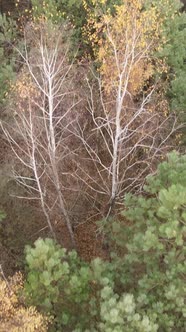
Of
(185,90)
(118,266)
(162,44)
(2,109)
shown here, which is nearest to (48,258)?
(118,266)

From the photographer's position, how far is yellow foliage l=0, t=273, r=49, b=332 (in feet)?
28.8

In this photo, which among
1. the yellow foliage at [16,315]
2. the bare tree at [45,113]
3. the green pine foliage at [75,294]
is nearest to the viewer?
the green pine foliage at [75,294]

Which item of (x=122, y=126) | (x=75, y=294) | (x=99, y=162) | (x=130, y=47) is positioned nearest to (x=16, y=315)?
(x=75, y=294)

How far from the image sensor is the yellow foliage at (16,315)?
8.79 meters

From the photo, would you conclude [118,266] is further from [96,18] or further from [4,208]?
[96,18]

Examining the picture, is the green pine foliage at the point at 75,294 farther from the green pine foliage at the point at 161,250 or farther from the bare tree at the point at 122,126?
the bare tree at the point at 122,126

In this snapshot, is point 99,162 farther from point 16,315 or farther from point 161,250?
point 16,315

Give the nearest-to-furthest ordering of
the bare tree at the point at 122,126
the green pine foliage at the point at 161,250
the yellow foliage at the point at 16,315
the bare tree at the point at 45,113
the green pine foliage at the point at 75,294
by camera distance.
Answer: the green pine foliage at the point at 75,294, the green pine foliage at the point at 161,250, the yellow foliage at the point at 16,315, the bare tree at the point at 45,113, the bare tree at the point at 122,126

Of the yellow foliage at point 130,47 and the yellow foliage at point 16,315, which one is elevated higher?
the yellow foliage at point 130,47

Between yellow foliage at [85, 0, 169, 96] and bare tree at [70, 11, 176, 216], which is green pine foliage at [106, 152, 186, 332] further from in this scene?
yellow foliage at [85, 0, 169, 96]

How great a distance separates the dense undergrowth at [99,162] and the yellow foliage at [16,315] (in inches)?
1.1

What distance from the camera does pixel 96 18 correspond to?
15492 millimetres

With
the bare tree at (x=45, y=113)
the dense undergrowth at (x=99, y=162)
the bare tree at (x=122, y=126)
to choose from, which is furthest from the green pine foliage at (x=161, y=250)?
the bare tree at (x=45, y=113)

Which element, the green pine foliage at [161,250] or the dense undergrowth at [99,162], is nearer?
the green pine foliage at [161,250]
